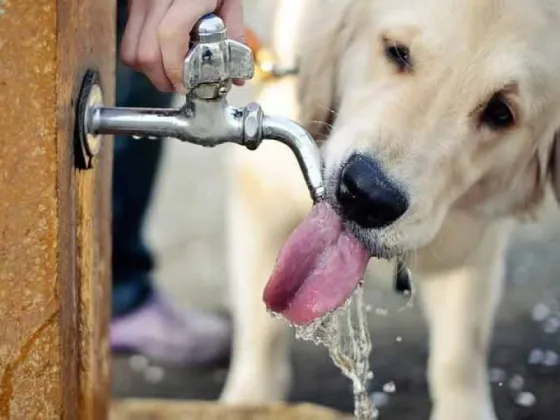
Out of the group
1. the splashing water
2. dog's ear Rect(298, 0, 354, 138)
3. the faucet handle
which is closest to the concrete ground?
dog's ear Rect(298, 0, 354, 138)

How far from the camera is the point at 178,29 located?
3.36 ft

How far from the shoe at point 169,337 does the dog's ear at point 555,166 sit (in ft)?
2.51

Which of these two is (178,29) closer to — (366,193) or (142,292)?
(366,193)

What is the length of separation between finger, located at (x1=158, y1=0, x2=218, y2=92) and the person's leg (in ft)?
3.43

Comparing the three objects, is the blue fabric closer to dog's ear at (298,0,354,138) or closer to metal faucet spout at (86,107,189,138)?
dog's ear at (298,0,354,138)

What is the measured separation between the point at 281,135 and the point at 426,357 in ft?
3.68

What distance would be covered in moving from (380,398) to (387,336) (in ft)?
0.76

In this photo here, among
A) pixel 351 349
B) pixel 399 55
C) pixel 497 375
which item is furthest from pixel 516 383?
pixel 399 55

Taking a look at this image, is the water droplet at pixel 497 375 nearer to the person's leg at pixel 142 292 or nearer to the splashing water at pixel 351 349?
the person's leg at pixel 142 292

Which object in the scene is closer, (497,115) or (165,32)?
(165,32)

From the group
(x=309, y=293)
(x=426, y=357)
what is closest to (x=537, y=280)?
(x=426, y=357)

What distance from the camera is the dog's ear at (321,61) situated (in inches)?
61.0

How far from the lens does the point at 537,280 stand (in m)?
2.42

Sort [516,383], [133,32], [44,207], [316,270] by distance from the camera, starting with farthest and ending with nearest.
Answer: [516,383] → [316,270] → [133,32] → [44,207]
